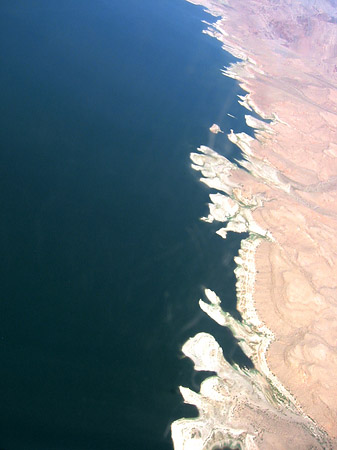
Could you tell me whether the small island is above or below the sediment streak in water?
above

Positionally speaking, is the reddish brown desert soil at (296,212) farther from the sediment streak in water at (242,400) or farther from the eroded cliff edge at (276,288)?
the sediment streak in water at (242,400)

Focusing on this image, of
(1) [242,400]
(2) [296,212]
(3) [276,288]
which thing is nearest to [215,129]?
(2) [296,212]

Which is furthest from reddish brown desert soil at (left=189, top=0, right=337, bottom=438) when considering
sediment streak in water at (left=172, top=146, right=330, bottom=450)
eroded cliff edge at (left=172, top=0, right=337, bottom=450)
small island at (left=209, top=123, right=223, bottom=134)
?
small island at (left=209, top=123, right=223, bottom=134)

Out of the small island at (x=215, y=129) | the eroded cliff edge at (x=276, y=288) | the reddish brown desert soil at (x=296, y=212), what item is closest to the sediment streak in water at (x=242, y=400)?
the eroded cliff edge at (x=276, y=288)

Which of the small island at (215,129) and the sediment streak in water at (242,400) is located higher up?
the small island at (215,129)

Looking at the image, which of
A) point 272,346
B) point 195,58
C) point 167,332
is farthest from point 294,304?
point 195,58

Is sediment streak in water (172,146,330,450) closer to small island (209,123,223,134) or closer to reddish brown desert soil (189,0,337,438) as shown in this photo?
Result: reddish brown desert soil (189,0,337,438)
